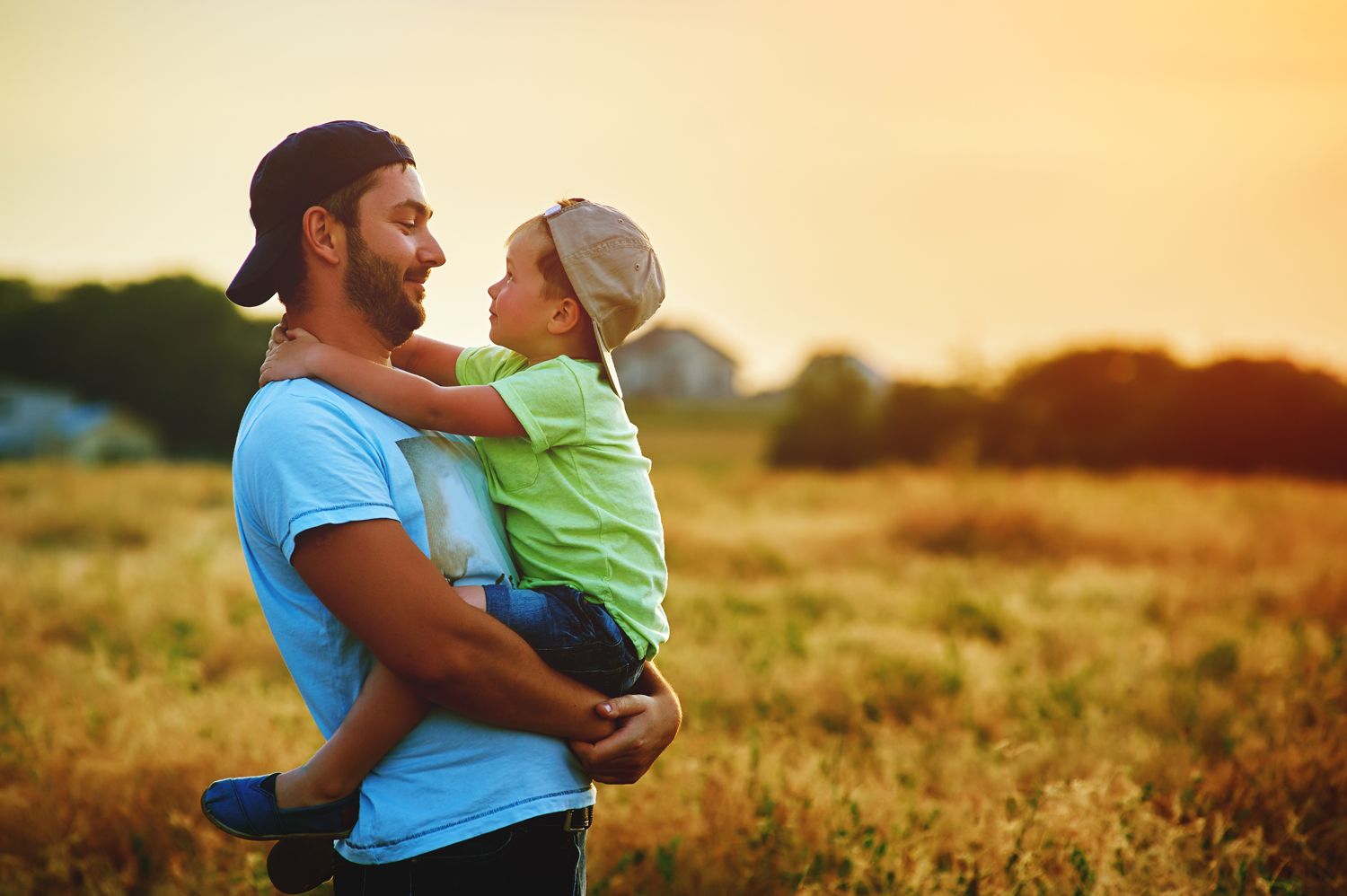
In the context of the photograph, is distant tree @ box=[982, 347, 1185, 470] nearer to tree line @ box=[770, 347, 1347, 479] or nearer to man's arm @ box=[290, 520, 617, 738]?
tree line @ box=[770, 347, 1347, 479]

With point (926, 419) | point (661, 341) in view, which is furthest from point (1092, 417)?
point (661, 341)

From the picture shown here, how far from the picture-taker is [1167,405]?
25.0m

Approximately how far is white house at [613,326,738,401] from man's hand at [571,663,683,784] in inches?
2619

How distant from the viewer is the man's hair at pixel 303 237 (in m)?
1.83

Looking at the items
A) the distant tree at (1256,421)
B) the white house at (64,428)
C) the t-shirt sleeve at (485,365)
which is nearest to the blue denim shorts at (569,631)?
the t-shirt sleeve at (485,365)

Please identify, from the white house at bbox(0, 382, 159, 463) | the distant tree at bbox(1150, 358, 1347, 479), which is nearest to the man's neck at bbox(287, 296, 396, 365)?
the distant tree at bbox(1150, 358, 1347, 479)

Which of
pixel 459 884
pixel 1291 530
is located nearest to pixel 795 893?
pixel 459 884

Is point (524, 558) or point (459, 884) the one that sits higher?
point (524, 558)

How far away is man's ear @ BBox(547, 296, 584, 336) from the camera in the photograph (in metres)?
2.07

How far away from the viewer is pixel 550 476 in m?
1.84

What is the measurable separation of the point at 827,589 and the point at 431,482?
7.24 m

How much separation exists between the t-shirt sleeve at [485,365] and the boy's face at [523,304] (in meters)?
0.07

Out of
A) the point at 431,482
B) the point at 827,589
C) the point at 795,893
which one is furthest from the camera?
the point at 827,589

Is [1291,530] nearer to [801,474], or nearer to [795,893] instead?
[795,893]
